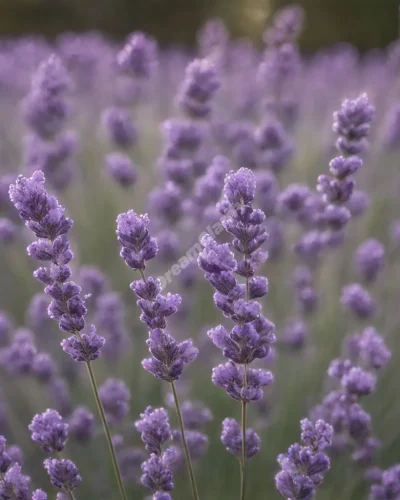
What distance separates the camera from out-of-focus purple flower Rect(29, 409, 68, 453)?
1.00 metres

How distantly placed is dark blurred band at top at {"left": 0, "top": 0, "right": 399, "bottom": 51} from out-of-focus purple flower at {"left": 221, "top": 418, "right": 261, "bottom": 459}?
6.29 m

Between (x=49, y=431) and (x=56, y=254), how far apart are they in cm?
29

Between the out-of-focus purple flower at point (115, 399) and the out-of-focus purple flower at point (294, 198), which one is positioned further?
the out-of-focus purple flower at point (294, 198)

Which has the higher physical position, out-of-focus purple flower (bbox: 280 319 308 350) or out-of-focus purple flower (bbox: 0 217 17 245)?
out-of-focus purple flower (bbox: 0 217 17 245)

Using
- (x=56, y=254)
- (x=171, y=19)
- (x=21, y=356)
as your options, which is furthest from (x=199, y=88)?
(x=171, y=19)

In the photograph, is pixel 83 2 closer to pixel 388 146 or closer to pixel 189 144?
pixel 388 146

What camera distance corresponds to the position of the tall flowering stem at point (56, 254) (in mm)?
910

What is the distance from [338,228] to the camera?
60.7 inches

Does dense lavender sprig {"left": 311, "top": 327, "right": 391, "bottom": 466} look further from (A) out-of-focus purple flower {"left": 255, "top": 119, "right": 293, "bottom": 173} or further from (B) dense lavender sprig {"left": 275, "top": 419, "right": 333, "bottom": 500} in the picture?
(A) out-of-focus purple flower {"left": 255, "top": 119, "right": 293, "bottom": 173}

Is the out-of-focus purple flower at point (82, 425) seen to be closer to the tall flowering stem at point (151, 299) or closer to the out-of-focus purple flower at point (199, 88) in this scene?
the tall flowering stem at point (151, 299)

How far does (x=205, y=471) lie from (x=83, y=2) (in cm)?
632

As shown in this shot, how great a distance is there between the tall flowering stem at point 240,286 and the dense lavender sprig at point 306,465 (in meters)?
0.07

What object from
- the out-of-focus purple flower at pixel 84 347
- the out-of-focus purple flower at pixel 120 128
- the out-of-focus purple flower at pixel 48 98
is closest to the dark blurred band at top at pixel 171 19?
the out-of-focus purple flower at pixel 120 128

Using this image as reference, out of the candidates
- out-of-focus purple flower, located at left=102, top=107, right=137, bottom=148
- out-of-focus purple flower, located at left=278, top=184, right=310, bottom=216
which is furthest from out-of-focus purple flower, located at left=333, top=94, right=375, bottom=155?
out-of-focus purple flower, located at left=102, top=107, right=137, bottom=148
